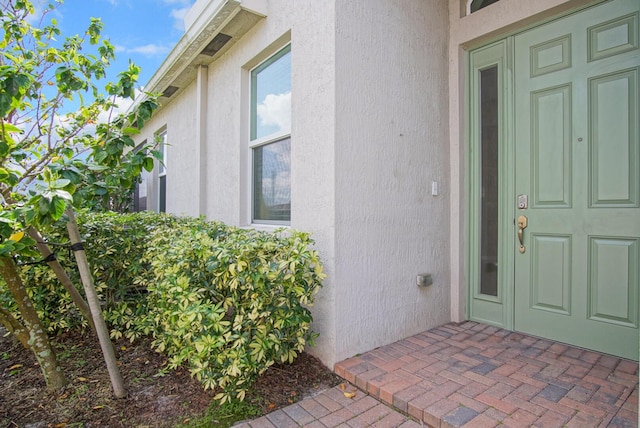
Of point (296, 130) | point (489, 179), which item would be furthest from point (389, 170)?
point (489, 179)

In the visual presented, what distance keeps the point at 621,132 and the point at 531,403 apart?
7.04 ft

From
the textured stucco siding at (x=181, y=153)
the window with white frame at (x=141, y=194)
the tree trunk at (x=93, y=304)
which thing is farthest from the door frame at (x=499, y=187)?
the window with white frame at (x=141, y=194)

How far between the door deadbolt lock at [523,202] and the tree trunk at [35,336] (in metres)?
4.11

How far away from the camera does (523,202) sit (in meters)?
3.28

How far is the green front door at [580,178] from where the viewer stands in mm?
2752

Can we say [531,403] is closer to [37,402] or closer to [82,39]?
[37,402]

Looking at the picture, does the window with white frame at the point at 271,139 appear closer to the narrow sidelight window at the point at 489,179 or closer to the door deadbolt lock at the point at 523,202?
the narrow sidelight window at the point at 489,179

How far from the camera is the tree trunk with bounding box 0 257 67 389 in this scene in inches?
108

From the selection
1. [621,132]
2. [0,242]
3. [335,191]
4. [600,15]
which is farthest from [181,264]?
[600,15]

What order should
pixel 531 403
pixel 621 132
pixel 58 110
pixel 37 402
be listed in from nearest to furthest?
pixel 531 403 < pixel 37 402 < pixel 621 132 < pixel 58 110

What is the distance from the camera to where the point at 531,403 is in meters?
2.22

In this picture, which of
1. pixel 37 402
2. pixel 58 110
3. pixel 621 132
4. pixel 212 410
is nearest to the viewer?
pixel 212 410

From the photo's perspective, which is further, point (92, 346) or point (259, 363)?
point (92, 346)

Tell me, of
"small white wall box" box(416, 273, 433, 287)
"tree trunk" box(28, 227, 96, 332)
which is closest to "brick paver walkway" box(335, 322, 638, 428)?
"small white wall box" box(416, 273, 433, 287)
